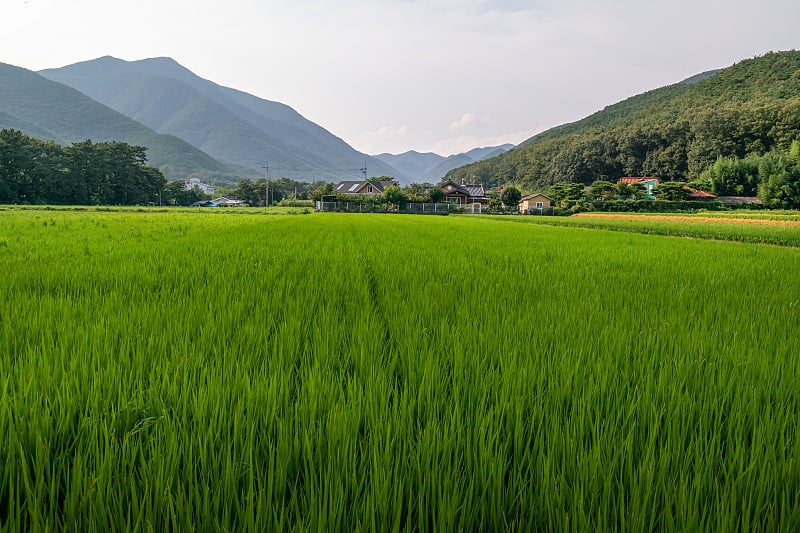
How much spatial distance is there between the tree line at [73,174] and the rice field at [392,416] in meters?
64.0

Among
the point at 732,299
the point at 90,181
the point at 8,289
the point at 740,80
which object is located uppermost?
the point at 740,80

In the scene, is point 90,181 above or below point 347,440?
above

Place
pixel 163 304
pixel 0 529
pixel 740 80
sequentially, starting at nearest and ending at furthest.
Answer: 1. pixel 0 529
2. pixel 163 304
3. pixel 740 80

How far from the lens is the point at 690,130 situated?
7162 cm

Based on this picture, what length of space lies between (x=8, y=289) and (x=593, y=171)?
99304 millimetres

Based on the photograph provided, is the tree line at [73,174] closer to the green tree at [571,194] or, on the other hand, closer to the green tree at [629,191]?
the green tree at [571,194]

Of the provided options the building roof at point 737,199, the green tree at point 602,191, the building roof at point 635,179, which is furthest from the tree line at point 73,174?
the building roof at point 737,199

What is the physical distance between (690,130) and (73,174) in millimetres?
100492

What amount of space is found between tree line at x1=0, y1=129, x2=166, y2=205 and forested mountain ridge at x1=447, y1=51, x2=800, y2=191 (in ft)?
283

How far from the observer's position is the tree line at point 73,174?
48.0m

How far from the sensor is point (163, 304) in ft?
8.50

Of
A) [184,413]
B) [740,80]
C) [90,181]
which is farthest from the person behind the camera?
[740,80]

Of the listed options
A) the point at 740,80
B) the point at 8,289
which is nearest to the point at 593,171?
the point at 740,80

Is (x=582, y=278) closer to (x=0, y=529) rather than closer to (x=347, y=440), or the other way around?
(x=347, y=440)
